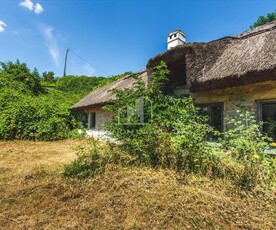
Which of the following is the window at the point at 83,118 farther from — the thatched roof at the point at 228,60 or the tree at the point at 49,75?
the tree at the point at 49,75

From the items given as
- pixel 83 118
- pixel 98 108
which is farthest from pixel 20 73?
pixel 98 108

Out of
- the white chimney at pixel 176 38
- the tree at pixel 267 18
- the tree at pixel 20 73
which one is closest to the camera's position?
the white chimney at pixel 176 38

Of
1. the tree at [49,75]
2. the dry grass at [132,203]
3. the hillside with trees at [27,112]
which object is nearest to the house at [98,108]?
the hillside with trees at [27,112]

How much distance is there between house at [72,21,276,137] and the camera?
4426 mm

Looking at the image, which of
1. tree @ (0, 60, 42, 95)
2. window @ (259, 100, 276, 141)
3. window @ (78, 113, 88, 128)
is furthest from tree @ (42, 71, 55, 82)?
window @ (259, 100, 276, 141)

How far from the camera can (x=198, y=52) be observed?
556 cm

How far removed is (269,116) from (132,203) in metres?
4.07

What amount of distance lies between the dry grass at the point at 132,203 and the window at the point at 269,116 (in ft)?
7.25

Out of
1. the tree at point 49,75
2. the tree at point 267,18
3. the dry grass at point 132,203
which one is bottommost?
the dry grass at point 132,203

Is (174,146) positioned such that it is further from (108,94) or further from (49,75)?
(49,75)

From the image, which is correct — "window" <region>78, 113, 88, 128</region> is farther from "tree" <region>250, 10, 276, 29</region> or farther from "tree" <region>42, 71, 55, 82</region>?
"tree" <region>42, 71, 55, 82</region>

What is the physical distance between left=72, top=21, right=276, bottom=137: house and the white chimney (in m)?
2.55

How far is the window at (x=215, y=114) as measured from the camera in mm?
5548

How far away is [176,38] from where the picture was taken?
8688mm
